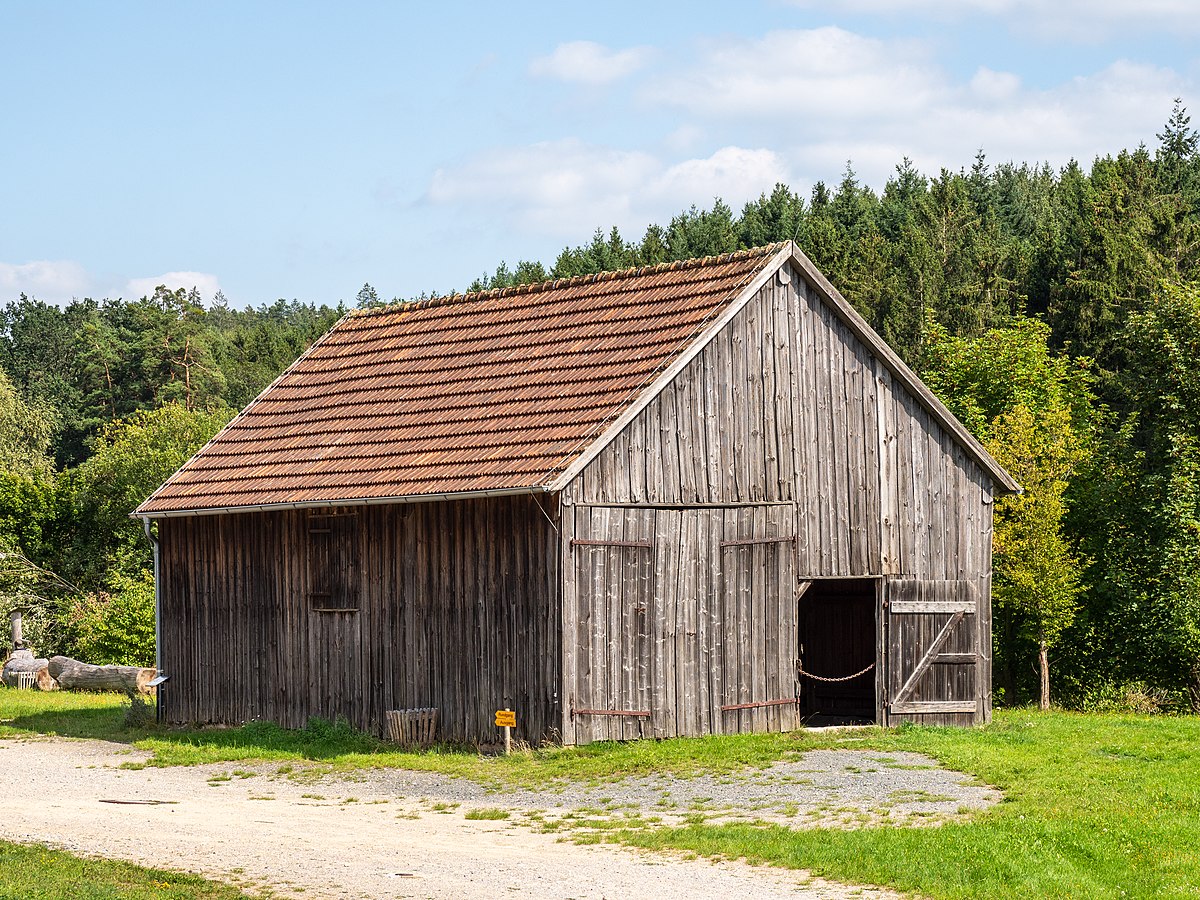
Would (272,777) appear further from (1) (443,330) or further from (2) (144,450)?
(2) (144,450)

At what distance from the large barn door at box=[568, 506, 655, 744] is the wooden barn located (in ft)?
0.11

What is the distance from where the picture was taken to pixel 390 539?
73.2 ft

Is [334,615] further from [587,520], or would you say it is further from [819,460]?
[819,460]

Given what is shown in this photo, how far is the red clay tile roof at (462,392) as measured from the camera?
2136 cm

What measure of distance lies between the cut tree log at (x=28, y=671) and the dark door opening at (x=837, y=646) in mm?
16955

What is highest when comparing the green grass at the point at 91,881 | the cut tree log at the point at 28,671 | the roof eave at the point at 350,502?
the roof eave at the point at 350,502

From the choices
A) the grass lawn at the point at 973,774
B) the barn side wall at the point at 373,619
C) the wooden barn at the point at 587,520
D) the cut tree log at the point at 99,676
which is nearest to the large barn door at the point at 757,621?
the wooden barn at the point at 587,520

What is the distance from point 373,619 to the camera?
22.5 metres

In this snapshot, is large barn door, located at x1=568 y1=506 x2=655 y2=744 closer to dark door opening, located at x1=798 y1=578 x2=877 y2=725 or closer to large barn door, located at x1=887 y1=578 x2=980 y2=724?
large barn door, located at x1=887 y1=578 x2=980 y2=724

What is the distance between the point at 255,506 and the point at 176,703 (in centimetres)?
405

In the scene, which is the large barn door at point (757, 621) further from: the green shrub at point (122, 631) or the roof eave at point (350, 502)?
the green shrub at point (122, 631)

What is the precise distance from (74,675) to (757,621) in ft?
59.8

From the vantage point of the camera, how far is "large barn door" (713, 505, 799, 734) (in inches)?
864

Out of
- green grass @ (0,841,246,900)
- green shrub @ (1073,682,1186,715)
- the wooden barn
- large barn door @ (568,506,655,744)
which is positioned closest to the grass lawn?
large barn door @ (568,506,655,744)
